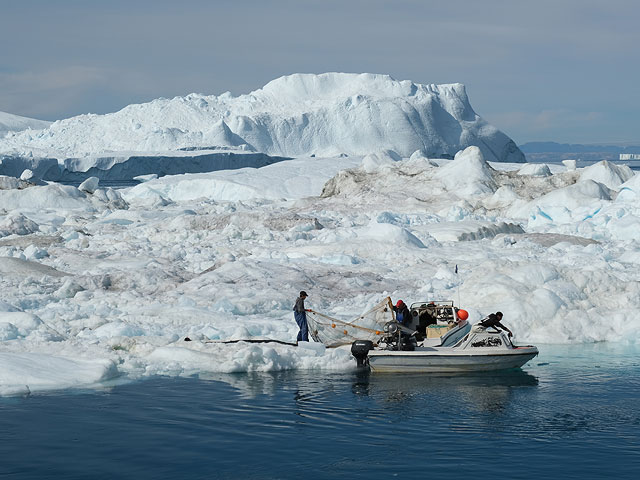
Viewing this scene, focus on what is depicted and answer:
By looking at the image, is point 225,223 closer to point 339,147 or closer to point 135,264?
point 135,264

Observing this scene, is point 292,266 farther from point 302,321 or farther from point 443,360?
point 443,360

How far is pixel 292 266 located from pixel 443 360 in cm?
907

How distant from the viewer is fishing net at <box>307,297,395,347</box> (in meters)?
14.4

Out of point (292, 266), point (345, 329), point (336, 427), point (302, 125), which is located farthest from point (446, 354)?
point (302, 125)

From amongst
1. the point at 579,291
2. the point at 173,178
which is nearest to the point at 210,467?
the point at 579,291

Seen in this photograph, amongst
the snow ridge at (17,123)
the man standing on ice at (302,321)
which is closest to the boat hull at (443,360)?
the man standing on ice at (302,321)

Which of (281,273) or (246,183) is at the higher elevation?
(246,183)

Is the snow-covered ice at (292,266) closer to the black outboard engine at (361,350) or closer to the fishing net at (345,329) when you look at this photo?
the black outboard engine at (361,350)

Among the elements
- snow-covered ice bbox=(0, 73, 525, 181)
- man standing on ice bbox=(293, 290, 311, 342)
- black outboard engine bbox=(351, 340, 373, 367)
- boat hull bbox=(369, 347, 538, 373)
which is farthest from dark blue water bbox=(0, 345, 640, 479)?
snow-covered ice bbox=(0, 73, 525, 181)

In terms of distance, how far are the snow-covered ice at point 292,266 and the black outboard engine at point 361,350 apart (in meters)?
0.47

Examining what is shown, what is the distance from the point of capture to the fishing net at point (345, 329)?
14.4m

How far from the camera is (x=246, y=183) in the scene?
4831cm

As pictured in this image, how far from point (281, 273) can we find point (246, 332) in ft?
19.2

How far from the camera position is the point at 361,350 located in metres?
13.2
